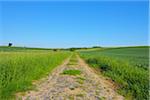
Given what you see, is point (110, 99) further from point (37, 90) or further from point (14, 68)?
point (14, 68)

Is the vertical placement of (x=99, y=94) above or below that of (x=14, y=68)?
below

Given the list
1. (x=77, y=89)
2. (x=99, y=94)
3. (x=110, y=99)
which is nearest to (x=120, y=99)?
(x=110, y=99)

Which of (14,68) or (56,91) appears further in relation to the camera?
(14,68)

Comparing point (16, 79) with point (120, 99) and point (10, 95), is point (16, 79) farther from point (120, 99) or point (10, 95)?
point (120, 99)

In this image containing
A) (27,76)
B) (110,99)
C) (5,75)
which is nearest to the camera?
(110,99)

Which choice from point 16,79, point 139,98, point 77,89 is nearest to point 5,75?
point 16,79

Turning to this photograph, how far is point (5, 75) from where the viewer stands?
451 inches

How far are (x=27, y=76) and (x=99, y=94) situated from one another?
486 centimetres

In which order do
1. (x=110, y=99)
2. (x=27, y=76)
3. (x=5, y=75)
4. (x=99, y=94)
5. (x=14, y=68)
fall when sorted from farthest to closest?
1. (x=27, y=76)
2. (x=14, y=68)
3. (x=5, y=75)
4. (x=99, y=94)
5. (x=110, y=99)

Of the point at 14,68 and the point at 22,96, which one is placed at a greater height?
the point at 14,68

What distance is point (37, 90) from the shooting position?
1108 cm

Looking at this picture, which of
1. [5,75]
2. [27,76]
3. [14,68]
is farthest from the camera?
[27,76]

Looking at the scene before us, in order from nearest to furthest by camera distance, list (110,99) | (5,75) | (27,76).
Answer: (110,99)
(5,75)
(27,76)

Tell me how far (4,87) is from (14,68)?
189cm
